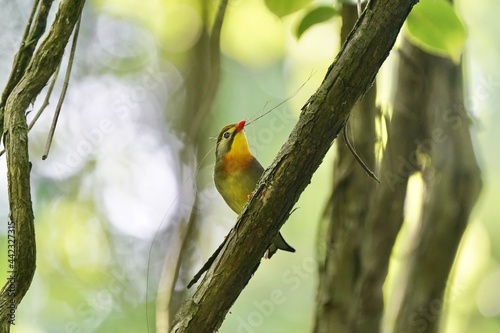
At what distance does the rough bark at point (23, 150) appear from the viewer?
4.35 ft

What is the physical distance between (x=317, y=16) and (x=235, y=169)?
671 mm

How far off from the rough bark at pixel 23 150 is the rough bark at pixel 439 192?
185 cm

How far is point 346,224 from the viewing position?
98.9 inches

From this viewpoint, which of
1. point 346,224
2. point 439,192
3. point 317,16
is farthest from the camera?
point 439,192

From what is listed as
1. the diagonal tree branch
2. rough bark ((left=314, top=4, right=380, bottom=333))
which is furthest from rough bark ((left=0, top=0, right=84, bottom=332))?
rough bark ((left=314, top=4, right=380, bottom=333))

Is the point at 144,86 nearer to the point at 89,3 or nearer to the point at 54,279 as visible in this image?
the point at 89,3

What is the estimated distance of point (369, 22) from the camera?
1.31 metres

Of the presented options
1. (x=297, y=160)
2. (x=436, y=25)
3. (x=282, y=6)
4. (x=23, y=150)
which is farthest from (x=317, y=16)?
(x=23, y=150)

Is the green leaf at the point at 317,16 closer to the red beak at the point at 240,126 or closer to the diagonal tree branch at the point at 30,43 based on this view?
the red beak at the point at 240,126

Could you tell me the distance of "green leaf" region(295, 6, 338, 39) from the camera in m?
1.72

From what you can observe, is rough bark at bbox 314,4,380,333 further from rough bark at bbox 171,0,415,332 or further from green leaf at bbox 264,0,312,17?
rough bark at bbox 171,0,415,332

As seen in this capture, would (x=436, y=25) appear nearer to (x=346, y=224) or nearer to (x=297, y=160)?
(x=297, y=160)

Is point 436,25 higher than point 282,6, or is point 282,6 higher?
point 282,6

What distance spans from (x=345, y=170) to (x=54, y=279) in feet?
7.97
